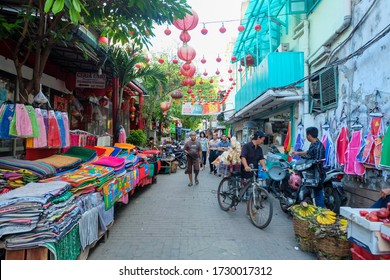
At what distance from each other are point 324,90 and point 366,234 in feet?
18.0

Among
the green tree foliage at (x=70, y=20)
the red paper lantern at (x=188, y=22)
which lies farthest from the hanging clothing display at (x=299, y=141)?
the green tree foliage at (x=70, y=20)

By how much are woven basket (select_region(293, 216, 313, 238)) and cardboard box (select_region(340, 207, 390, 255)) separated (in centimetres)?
63

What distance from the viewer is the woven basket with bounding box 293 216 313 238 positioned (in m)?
4.20

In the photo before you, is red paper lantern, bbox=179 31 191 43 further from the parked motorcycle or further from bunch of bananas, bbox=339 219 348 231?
bunch of bananas, bbox=339 219 348 231

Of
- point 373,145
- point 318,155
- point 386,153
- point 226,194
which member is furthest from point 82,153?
point 373,145

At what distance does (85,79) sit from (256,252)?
715 cm

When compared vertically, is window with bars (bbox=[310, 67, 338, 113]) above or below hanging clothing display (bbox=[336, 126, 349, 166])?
above

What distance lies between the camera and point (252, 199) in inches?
220

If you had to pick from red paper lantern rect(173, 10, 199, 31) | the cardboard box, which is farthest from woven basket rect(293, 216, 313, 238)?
red paper lantern rect(173, 10, 199, 31)

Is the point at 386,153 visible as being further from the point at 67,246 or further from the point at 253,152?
the point at 67,246

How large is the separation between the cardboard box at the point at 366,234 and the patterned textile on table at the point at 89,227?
10.3 ft

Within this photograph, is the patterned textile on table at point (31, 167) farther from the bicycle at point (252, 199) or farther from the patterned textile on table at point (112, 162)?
the bicycle at point (252, 199)

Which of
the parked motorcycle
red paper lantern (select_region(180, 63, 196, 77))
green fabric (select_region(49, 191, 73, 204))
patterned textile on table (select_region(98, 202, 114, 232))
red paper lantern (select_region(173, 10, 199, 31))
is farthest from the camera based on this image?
red paper lantern (select_region(180, 63, 196, 77))

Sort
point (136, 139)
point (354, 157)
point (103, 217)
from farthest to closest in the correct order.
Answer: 1. point (136, 139)
2. point (354, 157)
3. point (103, 217)
